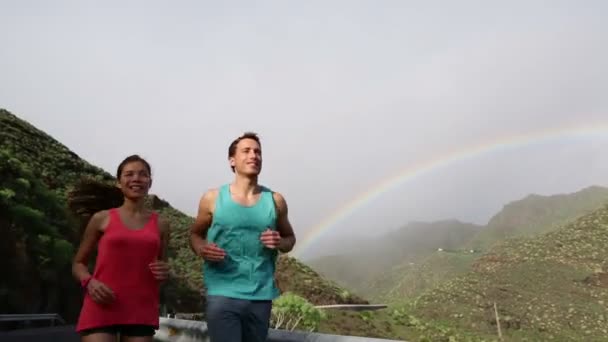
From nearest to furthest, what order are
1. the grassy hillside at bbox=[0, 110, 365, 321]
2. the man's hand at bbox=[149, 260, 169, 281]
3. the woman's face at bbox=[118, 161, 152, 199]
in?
the man's hand at bbox=[149, 260, 169, 281] → the woman's face at bbox=[118, 161, 152, 199] → the grassy hillside at bbox=[0, 110, 365, 321]

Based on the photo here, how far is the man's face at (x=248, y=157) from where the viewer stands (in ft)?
13.1

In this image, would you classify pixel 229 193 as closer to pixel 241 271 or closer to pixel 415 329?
pixel 241 271

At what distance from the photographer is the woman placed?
3494mm

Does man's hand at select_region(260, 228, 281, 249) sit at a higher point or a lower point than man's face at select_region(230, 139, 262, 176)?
lower

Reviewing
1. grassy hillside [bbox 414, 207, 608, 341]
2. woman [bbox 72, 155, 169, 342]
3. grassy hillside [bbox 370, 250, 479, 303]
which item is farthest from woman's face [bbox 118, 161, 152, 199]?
grassy hillside [bbox 370, 250, 479, 303]

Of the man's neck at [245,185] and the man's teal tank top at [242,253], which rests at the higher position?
the man's neck at [245,185]

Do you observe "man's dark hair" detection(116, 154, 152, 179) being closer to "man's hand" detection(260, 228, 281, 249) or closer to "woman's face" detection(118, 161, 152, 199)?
"woman's face" detection(118, 161, 152, 199)

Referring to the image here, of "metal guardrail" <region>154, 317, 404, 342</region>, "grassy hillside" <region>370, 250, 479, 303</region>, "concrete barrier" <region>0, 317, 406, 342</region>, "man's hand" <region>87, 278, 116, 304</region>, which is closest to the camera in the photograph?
"man's hand" <region>87, 278, 116, 304</region>

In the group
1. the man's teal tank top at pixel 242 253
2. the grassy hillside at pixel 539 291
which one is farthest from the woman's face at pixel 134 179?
the grassy hillside at pixel 539 291

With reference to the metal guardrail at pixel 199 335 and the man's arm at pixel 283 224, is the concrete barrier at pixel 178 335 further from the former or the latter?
the man's arm at pixel 283 224

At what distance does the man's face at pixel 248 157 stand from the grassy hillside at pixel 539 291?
7234 centimetres

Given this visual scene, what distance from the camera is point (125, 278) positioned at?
3.61m

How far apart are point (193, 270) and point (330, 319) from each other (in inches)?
545

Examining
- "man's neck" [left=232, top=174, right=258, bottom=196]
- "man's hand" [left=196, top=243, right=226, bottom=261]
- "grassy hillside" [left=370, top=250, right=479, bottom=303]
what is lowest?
"man's hand" [left=196, top=243, right=226, bottom=261]
